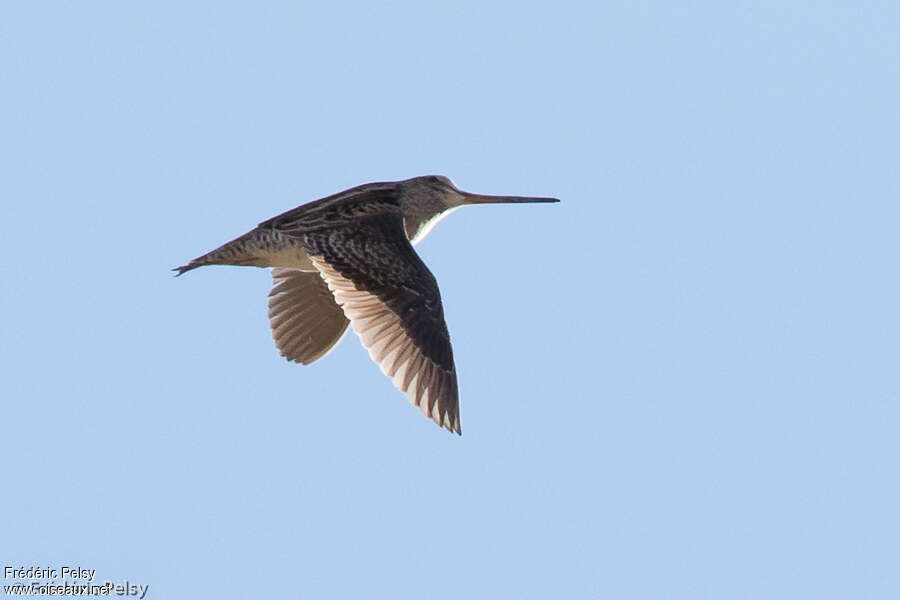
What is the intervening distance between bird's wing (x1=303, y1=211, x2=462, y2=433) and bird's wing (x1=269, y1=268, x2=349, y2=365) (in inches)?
52.5

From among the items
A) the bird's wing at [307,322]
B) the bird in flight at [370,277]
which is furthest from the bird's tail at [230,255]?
the bird's wing at [307,322]

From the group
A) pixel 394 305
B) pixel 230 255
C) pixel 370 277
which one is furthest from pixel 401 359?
pixel 230 255

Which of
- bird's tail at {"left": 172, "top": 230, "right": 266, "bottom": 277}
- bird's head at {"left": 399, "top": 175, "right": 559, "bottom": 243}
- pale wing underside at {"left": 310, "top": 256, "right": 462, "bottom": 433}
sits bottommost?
pale wing underside at {"left": 310, "top": 256, "right": 462, "bottom": 433}

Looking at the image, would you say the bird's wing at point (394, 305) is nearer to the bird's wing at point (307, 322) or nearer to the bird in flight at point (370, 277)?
the bird in flight at point (370, 277)

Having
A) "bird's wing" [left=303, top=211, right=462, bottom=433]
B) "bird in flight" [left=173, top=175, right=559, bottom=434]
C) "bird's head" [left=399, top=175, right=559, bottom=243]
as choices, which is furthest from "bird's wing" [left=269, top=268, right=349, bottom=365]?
"bird's wing" [left=303, top=211, right=462, bottom=433]

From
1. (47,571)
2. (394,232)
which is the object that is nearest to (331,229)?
(394,232)

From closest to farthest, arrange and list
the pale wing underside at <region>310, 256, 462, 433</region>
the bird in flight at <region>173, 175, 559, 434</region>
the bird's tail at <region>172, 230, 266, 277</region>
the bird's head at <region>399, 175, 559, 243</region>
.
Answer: the pale wing underside at <region>310, 256, 462, 433</region>, the bird in flight at <region>173, 175, 559, 434</region>, the bird's tail at <region>172, 230, 266, 277</region>, the bird's head at <region>399, 175, 559, 243</region>

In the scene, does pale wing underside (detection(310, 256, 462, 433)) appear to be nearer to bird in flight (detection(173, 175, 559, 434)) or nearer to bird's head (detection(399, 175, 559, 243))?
bird in flight (detection(173, 175, 559, 434))

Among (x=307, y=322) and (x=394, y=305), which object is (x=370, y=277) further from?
(x=307, y=322)

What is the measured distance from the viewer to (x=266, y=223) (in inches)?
613

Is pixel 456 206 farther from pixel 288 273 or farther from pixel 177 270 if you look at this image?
pixel 177 270

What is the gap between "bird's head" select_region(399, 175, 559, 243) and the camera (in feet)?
53.5

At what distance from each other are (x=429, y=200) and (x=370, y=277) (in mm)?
2049

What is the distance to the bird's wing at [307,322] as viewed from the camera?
53.8 ft
